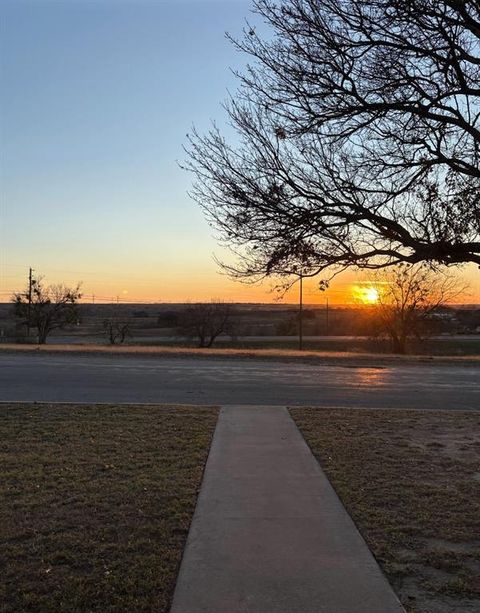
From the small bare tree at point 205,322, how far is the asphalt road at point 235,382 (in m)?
34.3

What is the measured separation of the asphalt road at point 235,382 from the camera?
41.6ft

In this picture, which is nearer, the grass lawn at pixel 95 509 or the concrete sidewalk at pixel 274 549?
the concrete sidewalk at pixel 274 549

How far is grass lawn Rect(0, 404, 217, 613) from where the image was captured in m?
3.66

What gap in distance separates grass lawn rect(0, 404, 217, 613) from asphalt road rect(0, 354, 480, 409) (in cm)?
366

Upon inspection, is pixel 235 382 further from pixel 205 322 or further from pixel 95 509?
pixel 205 322

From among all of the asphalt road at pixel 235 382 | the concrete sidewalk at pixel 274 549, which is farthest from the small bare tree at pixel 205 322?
the concrete sidewalk at pixel 274 549

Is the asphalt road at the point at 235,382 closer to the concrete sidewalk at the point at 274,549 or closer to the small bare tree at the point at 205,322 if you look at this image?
the concrete sidewalk at the point at 274,549

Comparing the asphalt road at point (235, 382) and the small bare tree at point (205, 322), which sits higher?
the small bare tree at point (205, 322)

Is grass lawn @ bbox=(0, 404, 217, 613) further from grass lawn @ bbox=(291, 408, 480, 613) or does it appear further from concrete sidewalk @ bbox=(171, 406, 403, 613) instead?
grass lawn @ bbox=(291, 408, 480, 613)

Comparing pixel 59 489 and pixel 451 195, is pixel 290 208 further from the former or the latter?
pixel 59 489

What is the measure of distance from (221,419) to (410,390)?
6595mm

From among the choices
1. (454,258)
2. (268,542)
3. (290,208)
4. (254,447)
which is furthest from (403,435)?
(268,542)

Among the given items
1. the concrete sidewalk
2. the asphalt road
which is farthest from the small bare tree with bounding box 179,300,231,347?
the concrete sidewalk

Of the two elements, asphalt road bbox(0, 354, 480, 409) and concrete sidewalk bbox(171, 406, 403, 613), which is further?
asphalt road bbox(0, 354, 480, 409)
